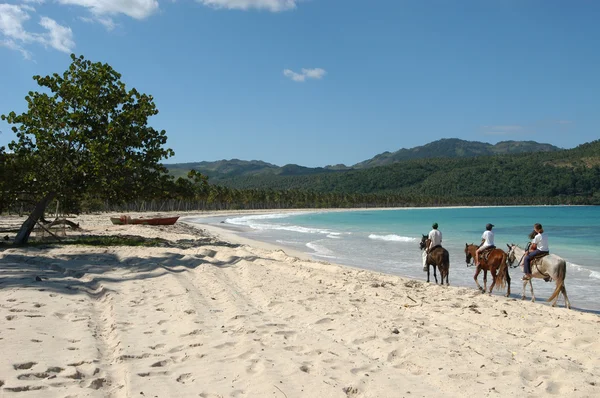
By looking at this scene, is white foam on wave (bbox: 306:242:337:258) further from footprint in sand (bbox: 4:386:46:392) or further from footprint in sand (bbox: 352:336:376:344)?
footprint in sand (bbox: 4:386:46:392)

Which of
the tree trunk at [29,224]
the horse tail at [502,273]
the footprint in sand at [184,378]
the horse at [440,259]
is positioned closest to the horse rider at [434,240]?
the horse at [440,259]

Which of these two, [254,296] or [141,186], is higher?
[141,186]

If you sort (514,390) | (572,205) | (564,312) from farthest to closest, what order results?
(572,205)
(564,312)
(514,390)

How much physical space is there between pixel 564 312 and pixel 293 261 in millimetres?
8837

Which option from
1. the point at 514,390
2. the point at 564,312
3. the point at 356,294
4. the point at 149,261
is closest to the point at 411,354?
the point at 514,390

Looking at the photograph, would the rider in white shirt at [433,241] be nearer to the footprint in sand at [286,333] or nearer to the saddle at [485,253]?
the saddle at [485,253]

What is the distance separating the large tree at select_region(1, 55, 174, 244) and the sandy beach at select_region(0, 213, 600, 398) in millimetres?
8198

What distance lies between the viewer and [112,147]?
18.6 meters

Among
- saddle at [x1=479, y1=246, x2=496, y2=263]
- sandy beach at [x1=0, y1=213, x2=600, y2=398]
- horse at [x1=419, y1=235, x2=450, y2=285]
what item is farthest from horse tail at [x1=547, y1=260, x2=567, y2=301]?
horse at [x1=419, y1=235, x2=450, y2=285]

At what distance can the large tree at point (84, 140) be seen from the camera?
18.4 m

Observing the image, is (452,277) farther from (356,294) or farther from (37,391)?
(37,391)

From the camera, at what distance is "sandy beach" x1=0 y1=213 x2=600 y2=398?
479cm

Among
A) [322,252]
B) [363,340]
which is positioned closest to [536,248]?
[363,340]

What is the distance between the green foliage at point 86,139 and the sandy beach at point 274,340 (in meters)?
8.18
